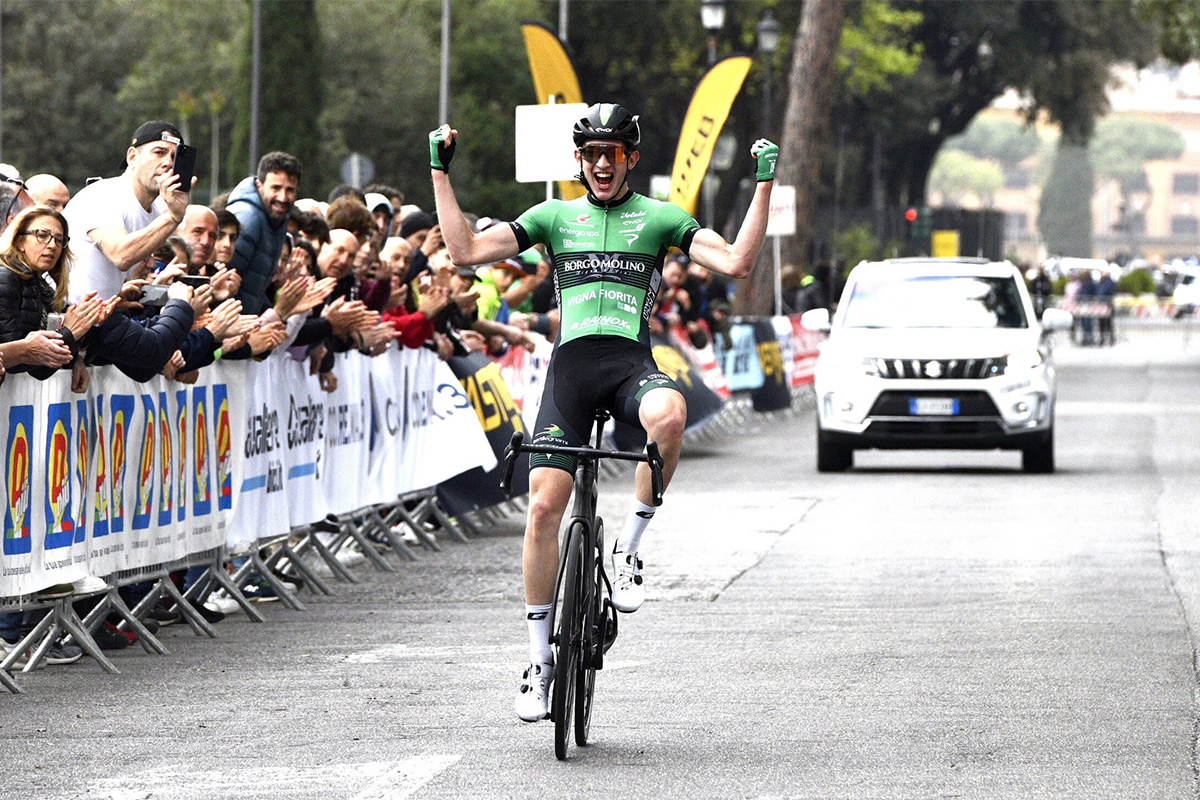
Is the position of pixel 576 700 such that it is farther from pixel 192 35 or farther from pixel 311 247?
pixel 192 35

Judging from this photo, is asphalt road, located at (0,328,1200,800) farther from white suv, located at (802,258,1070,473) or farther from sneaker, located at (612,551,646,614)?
white suv, located at (802,258,1070,473)

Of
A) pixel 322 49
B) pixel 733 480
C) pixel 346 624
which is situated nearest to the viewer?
pixel 346 624

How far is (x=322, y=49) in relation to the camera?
Answer: 177 ft

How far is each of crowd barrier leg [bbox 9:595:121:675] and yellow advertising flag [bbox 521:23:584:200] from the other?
43.0ft

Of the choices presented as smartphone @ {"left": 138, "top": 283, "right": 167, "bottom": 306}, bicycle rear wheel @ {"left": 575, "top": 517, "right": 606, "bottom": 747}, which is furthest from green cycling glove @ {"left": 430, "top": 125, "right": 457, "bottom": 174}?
smartphone @ {"left": 138, "top": 283, "right": 167, "bottom": 306}

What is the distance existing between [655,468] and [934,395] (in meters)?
12.2

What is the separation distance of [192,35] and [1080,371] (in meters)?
34.8

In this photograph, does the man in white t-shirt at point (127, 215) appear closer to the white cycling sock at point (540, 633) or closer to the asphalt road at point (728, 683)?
the asphalt road at point (728, 683)

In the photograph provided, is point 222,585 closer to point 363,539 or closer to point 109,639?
→ point 109,639

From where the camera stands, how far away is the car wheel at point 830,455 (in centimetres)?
2003

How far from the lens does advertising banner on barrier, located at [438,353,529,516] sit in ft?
48.3

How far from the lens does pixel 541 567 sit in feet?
25.1

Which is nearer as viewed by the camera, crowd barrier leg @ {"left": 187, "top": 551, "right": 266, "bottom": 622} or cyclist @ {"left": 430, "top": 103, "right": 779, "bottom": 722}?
cyclist @ {"left": 430, "top": 103, "right": 779, "bottom": 722}

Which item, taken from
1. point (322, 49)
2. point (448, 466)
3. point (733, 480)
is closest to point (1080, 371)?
point (322, 49)
